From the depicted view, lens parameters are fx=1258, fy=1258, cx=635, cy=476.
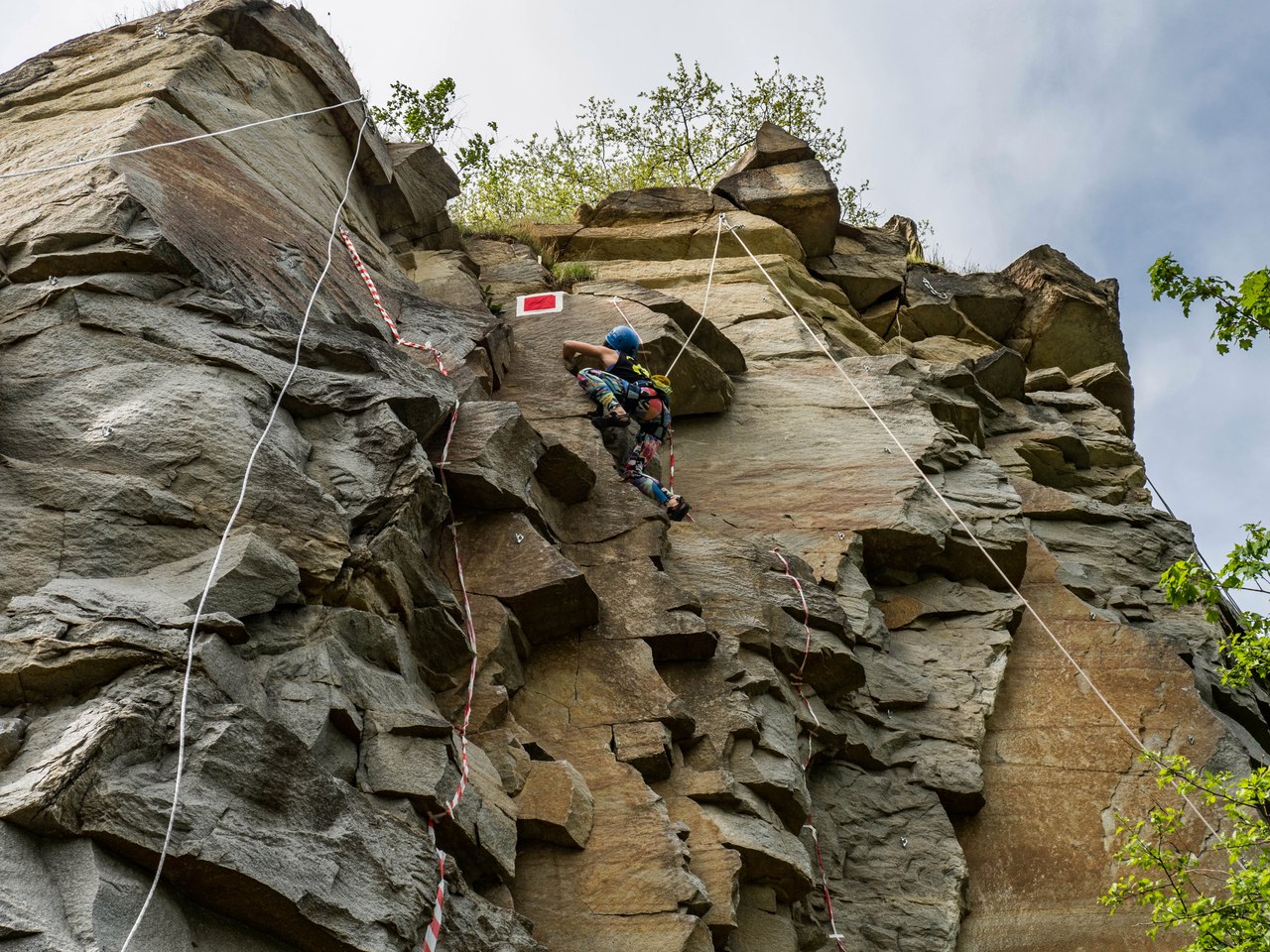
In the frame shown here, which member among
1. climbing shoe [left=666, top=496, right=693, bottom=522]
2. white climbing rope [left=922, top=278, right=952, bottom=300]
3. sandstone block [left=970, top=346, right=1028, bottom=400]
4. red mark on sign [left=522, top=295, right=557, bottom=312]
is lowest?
climbing shoe [left=666, top=496, right=693, bottom=522]

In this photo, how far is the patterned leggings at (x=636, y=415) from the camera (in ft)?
37.8

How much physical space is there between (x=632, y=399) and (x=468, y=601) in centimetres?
383

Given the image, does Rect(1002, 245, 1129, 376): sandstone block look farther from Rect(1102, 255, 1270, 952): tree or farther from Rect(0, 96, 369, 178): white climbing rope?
Rect(0, 96, 369, 178): white climbing rope

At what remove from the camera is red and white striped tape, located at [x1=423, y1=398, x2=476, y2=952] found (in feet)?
19.3

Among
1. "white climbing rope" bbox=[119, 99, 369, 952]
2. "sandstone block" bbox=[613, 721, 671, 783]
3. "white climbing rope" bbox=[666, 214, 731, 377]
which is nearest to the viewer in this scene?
"white climbing rope" bbox=[119, 99, 369, 952]

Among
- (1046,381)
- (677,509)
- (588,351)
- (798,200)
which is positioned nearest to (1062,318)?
(1046,381)

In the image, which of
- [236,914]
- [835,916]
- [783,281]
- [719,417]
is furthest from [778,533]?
[236,914]

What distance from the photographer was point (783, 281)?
1775 centimetres

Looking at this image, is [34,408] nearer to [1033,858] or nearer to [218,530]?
[218,530]

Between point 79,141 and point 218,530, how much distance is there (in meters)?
4.69

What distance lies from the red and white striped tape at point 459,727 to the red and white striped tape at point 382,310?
1.41 m

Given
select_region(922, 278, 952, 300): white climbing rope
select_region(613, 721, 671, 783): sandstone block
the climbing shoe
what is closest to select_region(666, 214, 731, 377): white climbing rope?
the climbing shoe

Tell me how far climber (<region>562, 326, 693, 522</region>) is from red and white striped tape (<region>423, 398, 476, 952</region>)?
7.52 feet

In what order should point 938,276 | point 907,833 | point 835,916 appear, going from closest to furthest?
point 835,916
point 907,833
point 938,276
